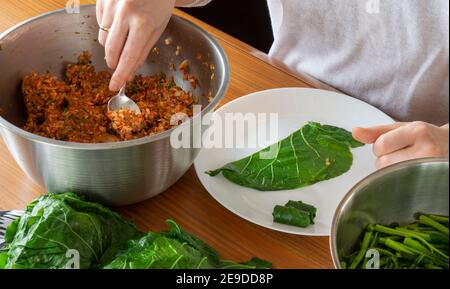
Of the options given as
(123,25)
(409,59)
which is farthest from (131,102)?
(409,59)

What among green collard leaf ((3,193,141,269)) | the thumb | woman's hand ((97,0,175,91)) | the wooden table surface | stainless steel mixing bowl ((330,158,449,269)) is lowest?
the wooden table surface

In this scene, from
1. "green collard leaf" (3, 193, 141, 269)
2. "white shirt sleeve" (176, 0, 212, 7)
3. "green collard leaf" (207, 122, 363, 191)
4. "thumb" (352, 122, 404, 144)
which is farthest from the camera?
"white shirt sleeve" (176, 0, 212, 7)

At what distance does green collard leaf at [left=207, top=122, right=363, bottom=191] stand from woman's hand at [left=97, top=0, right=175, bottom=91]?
0.87 ft

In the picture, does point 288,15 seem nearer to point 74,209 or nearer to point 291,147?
point 291,147

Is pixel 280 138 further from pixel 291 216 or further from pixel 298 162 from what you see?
pixel 291 216

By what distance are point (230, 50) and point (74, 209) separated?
667 millimetres

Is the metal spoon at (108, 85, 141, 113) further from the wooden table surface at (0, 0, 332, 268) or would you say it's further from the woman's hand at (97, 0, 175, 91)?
the wooden table surface at (0, 0, 332, 268)

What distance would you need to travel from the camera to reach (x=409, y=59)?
57.9 inches

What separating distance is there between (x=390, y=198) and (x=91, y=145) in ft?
1.59

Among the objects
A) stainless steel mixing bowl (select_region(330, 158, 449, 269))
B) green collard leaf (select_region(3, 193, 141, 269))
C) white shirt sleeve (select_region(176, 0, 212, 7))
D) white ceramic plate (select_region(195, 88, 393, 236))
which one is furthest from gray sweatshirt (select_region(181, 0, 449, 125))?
green collard leaf (select_region(3, 193, 141, 269))

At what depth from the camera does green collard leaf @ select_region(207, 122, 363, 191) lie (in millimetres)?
1255

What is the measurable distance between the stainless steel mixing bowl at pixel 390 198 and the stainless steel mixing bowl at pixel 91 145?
377 millimetres

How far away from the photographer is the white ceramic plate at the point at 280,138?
1.18 m

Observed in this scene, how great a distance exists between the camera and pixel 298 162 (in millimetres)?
1300
